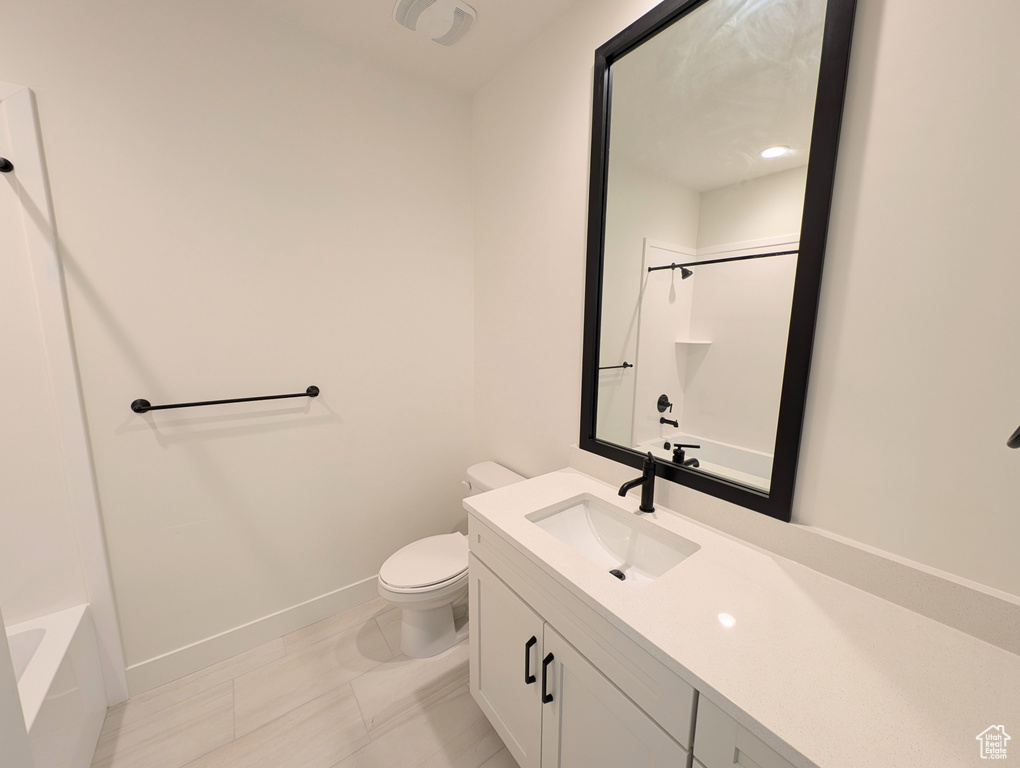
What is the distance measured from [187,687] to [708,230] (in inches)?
97.4

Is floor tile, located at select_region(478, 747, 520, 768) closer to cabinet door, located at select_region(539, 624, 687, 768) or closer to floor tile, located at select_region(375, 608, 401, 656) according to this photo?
cabinet door, located at select_region(539, 624, 687, 768)

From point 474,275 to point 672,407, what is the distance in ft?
4.07

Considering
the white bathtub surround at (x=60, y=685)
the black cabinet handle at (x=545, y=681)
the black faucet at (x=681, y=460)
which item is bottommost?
the white bathtub surround at (x=60, y=685)

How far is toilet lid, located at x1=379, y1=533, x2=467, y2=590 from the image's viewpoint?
1.55 metres

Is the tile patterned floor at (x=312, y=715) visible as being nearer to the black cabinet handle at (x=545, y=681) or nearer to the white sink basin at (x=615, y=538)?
the black cabinet handle at (x=545, y=681)

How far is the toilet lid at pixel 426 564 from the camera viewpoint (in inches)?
60.9

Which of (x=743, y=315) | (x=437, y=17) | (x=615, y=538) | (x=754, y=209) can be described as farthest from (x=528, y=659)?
(x=437, y=17)

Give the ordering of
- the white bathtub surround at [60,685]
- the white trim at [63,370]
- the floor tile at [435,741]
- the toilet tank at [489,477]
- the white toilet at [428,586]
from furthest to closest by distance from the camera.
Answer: the toilet tank at [489,477]
the white toilet at [428,586]
the floor tile at [435,741]
the white trim at [63,370]
the white bathtub surround at [60,685]

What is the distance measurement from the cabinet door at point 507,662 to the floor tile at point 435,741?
142mm

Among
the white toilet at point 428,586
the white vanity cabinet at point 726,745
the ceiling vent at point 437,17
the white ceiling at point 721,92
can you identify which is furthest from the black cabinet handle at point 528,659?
the ceiling vent at point 437,17

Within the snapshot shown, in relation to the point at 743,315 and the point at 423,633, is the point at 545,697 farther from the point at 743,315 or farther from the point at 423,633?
the point at 743,315

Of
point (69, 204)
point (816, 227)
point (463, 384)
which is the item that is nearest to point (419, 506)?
point (463, 384)

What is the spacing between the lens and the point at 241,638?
166 centimetres

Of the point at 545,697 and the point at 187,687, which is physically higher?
the point at 545,697
